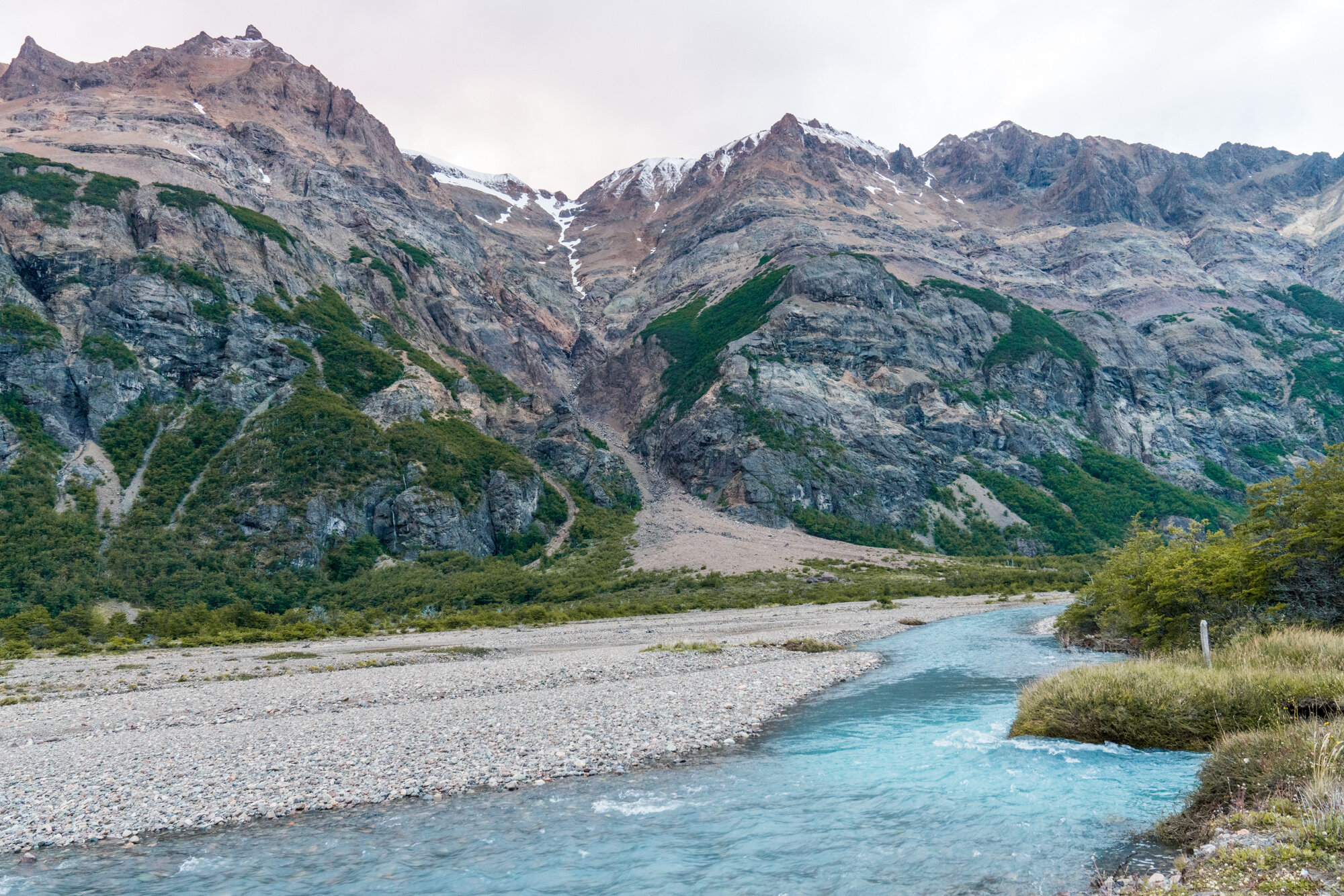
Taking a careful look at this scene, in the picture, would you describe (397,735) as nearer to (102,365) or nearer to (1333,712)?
(1333,712)

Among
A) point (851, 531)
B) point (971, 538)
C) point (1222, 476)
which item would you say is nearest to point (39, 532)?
point (851, 531)

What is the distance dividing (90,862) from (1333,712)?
20.2m

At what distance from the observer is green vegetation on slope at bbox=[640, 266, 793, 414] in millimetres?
153750

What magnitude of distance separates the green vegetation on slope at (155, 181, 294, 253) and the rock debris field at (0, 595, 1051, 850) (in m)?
104

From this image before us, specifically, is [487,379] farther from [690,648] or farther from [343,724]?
[343,724]

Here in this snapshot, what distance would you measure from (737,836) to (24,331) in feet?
398

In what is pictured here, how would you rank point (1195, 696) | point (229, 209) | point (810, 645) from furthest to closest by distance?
point (229, 209)
point (810, 645)
point (1195, 696)

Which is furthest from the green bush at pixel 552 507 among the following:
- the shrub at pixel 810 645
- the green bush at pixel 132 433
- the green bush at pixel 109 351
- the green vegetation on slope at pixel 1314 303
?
the green vegetation on slope at pixel 1314 303

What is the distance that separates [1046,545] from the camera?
380 ft

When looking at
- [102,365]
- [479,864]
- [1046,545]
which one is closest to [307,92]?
[102,365]

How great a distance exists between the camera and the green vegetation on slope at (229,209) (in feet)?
379

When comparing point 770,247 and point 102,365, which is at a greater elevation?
point 770,247

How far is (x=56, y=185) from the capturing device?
11006cm

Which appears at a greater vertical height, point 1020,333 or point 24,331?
point 1020,333
